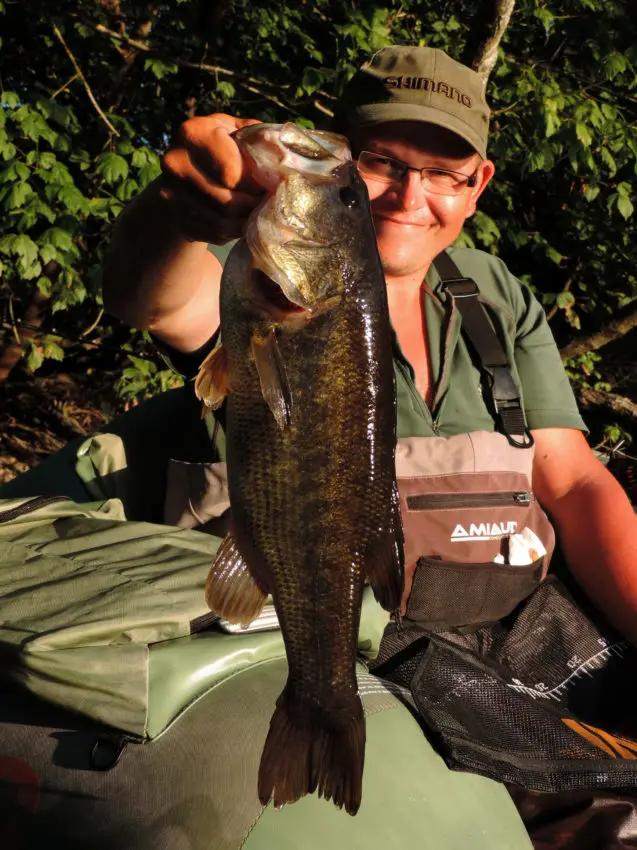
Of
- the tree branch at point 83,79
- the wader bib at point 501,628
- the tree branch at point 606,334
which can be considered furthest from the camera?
the tree branch at point 606,334

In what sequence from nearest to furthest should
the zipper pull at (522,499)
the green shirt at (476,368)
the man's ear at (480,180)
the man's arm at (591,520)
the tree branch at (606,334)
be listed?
the zipper pull at (522,499) → the green shirt at (476,368) → the man's arm at (591,520) → the man's ear at (480,180) → the tree branch at (606,334)

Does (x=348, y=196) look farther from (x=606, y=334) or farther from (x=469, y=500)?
(x=606, y=334)

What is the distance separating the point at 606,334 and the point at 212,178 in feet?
20.6

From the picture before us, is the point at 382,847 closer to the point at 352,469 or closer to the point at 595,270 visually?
the point at 352,469

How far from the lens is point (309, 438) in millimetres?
1614

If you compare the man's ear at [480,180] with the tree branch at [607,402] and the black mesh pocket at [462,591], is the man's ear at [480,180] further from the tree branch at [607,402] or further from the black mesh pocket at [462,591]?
the tree branch at [607,402]

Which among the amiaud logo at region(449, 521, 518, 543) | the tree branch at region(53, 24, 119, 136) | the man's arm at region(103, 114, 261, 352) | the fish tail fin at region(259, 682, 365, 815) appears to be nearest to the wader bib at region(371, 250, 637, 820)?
the amiaud logo at region(449, 521, 518, 543)

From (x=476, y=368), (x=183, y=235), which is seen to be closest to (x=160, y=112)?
(x=476, y=368)

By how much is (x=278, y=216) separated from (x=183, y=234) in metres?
0.45

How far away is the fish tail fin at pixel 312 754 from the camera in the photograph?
155cm

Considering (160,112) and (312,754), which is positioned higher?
(160,112)

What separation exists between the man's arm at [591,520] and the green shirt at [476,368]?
4.7 inches

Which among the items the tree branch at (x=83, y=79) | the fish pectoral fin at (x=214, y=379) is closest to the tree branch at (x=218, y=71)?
the tree branch at (x=83, y=79)

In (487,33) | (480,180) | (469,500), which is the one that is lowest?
(469,500)
